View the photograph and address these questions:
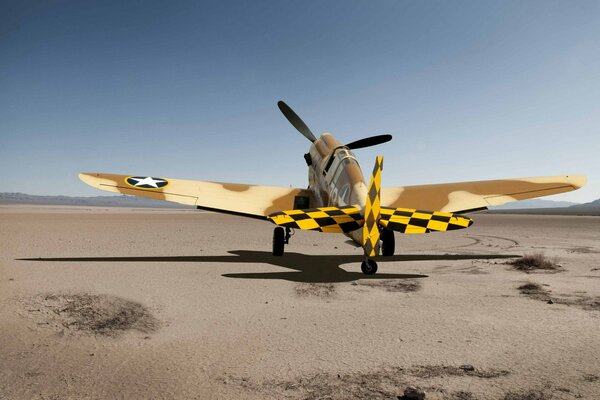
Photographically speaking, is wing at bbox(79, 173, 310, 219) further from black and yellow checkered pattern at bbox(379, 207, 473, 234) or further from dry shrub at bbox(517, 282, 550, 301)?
dry shrub at bbox(517, 282, 550, 301)

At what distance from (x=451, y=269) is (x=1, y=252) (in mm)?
12643

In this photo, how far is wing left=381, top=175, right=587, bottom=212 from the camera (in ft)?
45.1

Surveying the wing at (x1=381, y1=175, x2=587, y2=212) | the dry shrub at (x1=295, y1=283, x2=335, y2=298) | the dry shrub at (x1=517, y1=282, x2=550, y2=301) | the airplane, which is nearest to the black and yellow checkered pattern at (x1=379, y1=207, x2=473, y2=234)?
the airplane

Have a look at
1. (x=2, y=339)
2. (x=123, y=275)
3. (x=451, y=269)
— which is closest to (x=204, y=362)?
(x=2, y=339)

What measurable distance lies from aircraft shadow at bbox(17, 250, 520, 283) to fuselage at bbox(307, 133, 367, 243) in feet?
3.50

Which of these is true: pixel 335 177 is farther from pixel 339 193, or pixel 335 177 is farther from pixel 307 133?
pixel 307 133

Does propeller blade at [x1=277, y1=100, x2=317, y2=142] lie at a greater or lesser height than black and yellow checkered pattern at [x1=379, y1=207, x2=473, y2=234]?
greater

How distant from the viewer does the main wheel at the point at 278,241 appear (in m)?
12.7

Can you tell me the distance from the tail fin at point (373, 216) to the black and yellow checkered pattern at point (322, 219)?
0.54 metres

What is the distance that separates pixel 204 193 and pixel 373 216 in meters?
6.94

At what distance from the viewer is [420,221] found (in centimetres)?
939

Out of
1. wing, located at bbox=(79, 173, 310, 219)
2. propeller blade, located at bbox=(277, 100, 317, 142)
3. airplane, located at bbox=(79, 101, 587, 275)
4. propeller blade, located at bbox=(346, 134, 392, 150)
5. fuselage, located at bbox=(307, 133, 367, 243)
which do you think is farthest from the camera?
propeller blade, located at bbox=(277, 100, 317, 142)

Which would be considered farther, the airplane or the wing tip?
the wing tip

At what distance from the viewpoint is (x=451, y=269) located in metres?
10.3
